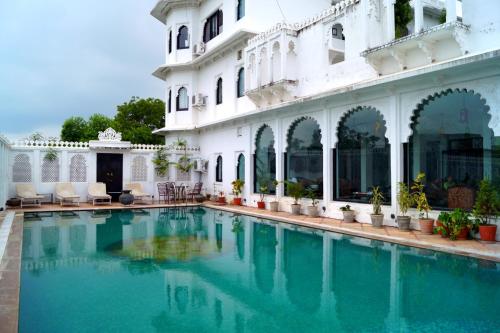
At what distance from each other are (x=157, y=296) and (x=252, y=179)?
9.59m

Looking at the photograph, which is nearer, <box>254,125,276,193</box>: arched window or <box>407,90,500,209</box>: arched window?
<box>407,90,500,209</box>: arched window

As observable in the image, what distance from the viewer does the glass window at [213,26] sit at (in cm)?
1625

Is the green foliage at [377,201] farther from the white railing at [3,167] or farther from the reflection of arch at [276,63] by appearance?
the white railing at [3,167]

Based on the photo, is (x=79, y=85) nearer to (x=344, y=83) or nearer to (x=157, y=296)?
(x=344, y=83)

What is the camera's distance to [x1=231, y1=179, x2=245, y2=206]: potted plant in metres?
14.3

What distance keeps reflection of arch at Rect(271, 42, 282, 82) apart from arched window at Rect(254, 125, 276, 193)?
197cm

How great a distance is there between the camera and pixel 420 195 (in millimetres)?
8086

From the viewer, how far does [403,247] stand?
7.15 m

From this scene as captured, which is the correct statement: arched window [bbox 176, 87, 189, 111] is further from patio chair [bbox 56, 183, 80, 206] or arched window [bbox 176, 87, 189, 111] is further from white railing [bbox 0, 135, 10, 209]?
white railing [bbox 0, 135, 10, 209]

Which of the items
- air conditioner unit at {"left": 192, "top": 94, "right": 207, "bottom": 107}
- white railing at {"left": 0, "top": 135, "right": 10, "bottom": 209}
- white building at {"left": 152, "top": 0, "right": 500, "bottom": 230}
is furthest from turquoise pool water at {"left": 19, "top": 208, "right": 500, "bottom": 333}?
air conditioner unit at {"left": 192, "top": 94, "right": 207, "bottom": 107}

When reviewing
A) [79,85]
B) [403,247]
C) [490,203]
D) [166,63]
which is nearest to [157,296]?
[403,247]

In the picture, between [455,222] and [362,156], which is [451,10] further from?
[455,222]

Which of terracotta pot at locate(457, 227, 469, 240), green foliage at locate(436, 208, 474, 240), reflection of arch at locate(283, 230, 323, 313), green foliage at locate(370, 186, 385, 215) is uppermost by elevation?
green foliage at locate(370, 186, 385, 215)

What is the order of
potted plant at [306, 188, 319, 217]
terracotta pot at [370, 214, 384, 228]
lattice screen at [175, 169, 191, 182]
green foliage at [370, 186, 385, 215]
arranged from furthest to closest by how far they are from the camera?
1. lattice screen at [175, 169, 191, 182]
2. potted plant at [306, 188, 319, 217]
3. green foliage at [370, 186, 385, 215]
4. terracotta pot at [370, 214, 384, 228]
